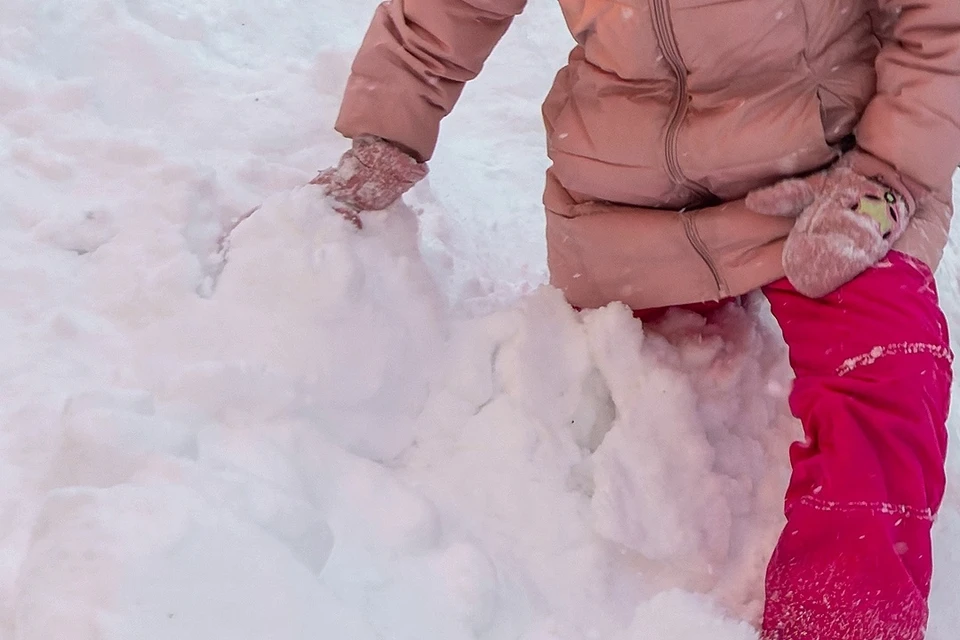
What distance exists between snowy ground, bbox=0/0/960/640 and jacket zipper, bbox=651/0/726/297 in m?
0.11

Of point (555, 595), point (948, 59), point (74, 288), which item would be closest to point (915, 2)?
point (948, 59)

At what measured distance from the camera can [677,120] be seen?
0.95m

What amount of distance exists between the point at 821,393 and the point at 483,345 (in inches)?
13.9

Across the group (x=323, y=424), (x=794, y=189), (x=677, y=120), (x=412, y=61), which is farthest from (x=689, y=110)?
(x=323, y=424)

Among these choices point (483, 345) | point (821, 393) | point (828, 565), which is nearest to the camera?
point (828, 565)

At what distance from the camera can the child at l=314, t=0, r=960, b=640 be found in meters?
0.76

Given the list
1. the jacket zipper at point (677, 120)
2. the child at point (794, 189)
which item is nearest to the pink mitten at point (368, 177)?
the child at point (794, 189)

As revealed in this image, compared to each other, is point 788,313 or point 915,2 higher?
point 915,2

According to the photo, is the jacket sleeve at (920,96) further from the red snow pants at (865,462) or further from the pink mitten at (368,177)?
the pink mitten at (368,177)

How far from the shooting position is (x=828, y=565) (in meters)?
0.74

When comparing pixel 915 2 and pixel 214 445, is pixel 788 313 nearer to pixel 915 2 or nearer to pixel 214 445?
pixel 915 2

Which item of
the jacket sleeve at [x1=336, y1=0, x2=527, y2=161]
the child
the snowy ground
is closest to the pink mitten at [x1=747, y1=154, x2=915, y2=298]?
the child

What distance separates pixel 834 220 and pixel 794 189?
2.2 inches

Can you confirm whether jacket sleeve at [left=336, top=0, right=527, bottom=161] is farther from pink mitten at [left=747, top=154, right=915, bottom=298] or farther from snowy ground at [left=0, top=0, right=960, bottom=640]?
pink mitten at [left=747, top=154, right=915, bottom=298]
